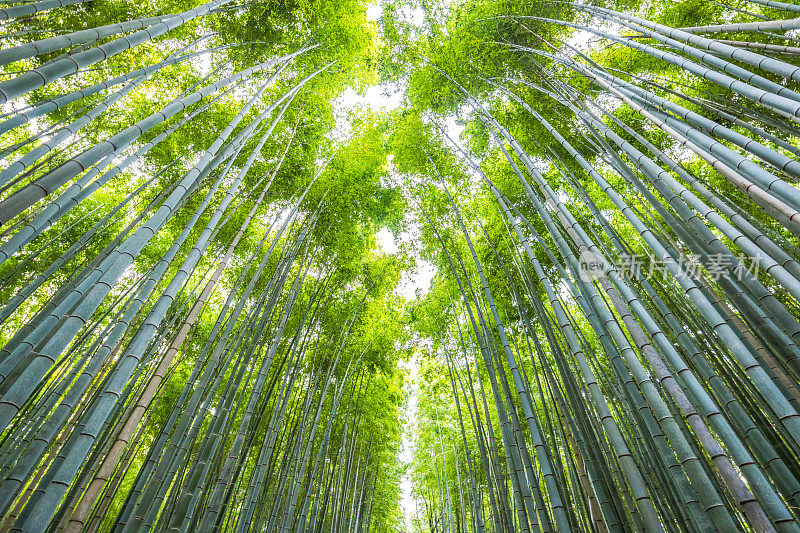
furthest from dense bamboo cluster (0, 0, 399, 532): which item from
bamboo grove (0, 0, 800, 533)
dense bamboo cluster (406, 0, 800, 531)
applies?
dense bamboo cluster (406, 0, 800, 531)

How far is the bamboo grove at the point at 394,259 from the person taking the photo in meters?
1.80

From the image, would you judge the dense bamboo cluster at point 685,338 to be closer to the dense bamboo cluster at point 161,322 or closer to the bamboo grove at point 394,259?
the bamboo grove at point 394,259

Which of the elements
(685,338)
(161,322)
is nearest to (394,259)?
(161,322)

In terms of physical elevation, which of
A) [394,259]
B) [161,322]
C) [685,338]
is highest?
[394,259]

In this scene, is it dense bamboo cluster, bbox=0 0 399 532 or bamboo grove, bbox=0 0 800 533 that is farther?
bamboo grove, bbox=0 0 800 533

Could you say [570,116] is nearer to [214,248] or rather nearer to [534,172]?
[534,172]

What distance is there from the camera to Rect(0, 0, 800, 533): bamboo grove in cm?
180

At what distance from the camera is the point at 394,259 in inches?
279

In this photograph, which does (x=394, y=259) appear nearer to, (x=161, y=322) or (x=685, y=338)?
(x=161, y=322)

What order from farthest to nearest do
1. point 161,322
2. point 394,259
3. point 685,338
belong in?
point 394,259, point 161,322, point 685,338

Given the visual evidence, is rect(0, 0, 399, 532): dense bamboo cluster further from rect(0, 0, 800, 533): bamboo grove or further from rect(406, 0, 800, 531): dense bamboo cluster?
rect(406, 0, 800, 531): dense bamboo cluster

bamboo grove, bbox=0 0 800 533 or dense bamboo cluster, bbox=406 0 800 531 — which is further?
bamboo grove, bbox=0 0 800 533

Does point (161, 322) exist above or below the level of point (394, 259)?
below

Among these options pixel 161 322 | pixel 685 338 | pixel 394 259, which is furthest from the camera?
pixel 394 259
